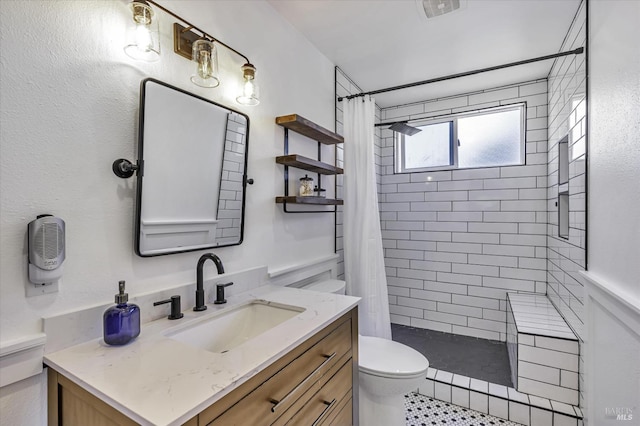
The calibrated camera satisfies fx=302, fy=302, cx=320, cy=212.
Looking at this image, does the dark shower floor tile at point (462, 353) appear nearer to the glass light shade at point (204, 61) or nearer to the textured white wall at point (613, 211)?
the textured white wall at point (613, 211)

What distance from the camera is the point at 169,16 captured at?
1172mm

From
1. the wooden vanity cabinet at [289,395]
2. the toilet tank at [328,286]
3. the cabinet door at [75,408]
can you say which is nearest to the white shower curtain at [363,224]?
the toilet tank at [328,286]

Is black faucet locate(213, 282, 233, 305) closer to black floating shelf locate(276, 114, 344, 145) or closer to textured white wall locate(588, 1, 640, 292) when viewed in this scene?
black floating shelf locate(276, 114, 344, 145)

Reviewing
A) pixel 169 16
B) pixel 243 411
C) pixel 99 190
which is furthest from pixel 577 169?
pixel 99 190

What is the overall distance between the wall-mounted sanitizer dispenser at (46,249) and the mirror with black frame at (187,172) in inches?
8.9

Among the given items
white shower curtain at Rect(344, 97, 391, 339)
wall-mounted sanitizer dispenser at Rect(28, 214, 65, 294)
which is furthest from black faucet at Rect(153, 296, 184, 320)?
white shower curtain at Rect(344, 97, 391, 339)

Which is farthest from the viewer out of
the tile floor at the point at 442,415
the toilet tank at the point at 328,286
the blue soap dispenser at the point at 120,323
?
the toilet tank at the point at 328,286

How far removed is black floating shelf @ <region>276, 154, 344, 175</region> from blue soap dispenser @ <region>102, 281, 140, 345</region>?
1037 mm

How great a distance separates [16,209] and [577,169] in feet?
8.23

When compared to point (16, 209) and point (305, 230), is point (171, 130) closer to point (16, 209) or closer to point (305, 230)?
point (16, 209)

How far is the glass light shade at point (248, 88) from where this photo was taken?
143 cm

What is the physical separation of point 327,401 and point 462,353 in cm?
177

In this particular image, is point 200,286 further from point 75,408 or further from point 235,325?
point 75,408

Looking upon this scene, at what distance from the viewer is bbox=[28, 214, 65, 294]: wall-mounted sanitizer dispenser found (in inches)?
31.8
